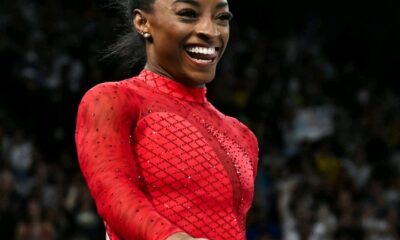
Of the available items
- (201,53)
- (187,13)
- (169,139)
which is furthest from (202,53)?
(169,139)

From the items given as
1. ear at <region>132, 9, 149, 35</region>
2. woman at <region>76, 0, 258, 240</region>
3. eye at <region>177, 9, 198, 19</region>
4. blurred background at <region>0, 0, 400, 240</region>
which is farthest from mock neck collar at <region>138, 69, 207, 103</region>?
blurred background at <region>0, 0, 400, 240</region>

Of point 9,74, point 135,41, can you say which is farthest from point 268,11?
point 135,41

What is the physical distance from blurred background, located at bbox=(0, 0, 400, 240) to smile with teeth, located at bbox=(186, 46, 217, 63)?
4.05 m

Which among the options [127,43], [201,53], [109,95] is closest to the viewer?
[109,95]

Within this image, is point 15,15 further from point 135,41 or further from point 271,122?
point 135,41

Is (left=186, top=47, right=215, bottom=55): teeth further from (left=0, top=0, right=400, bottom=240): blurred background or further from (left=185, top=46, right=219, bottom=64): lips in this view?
(left=0, top=0, right=400, bottom=240): blurred background

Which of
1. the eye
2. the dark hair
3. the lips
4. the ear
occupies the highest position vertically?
the eye

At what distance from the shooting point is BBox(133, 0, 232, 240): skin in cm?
226

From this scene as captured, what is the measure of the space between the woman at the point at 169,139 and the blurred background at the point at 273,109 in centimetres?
398

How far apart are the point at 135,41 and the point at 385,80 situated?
31.5 ft

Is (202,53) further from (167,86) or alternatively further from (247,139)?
(247,139)

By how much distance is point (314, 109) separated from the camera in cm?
1025

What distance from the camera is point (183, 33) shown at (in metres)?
2.27

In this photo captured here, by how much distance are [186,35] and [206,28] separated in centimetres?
Result: 6
